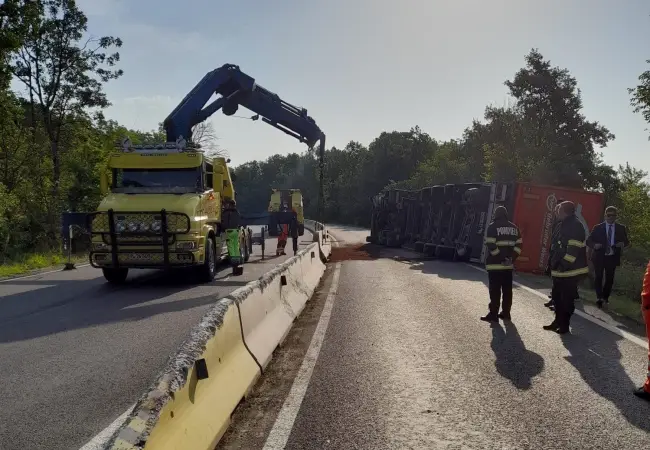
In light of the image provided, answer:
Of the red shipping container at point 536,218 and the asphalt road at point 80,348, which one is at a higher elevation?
the red shipping container at point 536,218

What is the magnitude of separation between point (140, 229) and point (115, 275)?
181cm

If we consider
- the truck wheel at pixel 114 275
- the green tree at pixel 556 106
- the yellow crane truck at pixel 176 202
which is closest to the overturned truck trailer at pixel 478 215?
the yellow crane truck at pixel 176 202

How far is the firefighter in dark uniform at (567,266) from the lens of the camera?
806cm

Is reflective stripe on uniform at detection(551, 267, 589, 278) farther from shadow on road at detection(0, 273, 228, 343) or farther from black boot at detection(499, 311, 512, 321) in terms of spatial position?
shadow on road at detection(0, 273, 228, 343)

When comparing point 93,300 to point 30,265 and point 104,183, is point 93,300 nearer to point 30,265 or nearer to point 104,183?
point 104,183

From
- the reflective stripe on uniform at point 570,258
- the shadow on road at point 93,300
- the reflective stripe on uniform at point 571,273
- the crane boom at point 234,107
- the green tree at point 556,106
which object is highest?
the green tree at point 556,106

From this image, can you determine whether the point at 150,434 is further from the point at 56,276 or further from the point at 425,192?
the point at 425,192

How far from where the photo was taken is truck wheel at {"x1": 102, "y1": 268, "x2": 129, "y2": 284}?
1312cm

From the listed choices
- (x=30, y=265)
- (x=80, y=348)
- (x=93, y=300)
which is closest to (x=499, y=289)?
(x=80, y=348)

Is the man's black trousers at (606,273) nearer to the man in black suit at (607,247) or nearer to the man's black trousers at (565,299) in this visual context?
the man in black suit at (607,247)

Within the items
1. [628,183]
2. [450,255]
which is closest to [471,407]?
[450,255]

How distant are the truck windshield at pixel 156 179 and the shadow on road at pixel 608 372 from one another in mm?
8754

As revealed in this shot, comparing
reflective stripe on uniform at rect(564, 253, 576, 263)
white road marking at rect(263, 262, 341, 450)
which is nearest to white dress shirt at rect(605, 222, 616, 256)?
reflective stripe on uniform at rect(564, 253, 576, 263)

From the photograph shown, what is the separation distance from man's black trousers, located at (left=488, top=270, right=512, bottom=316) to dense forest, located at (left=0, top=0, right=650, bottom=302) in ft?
33.8
